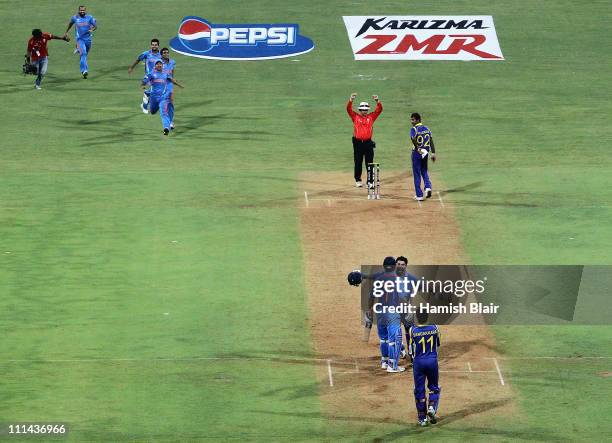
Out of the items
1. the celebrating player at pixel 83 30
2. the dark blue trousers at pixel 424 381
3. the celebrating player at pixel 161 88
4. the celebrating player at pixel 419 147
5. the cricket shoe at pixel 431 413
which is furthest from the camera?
the celebrating player at pixel 83 30

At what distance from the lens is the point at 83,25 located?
49.8 m

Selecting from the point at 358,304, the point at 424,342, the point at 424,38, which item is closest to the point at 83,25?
the point at 424,38

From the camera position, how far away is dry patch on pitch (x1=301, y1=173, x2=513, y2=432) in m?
27.5

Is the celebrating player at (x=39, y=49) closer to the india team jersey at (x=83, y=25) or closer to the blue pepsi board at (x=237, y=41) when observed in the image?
the india team jersey at (x=83, y=25)

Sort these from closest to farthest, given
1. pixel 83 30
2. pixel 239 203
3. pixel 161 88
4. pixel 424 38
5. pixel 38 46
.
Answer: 1. pixel 239 203
2. pixel 161 88
3. pixel 38 46
4. pixel 83 30
5. pixel 424 38

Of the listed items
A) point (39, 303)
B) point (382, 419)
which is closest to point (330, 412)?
point (382, 419)

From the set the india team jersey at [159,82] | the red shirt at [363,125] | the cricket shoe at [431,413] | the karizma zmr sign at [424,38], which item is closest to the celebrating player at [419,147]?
the red shirt at [363,125]

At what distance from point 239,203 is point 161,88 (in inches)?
258

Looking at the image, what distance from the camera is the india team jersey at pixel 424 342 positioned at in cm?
2638

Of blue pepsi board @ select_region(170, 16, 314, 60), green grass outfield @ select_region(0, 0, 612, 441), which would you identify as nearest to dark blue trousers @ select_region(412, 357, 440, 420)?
green grass outfield @ select_region(0, 0, 612, 441)

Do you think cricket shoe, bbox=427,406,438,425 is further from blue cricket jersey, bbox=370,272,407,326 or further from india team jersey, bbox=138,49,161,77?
india team jersey, bbox=138,49,161,77

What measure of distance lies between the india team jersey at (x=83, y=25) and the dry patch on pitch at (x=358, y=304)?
12044mm

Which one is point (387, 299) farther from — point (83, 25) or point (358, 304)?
point (83, 25)

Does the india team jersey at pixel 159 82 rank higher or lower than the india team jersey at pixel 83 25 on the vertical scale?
lower
